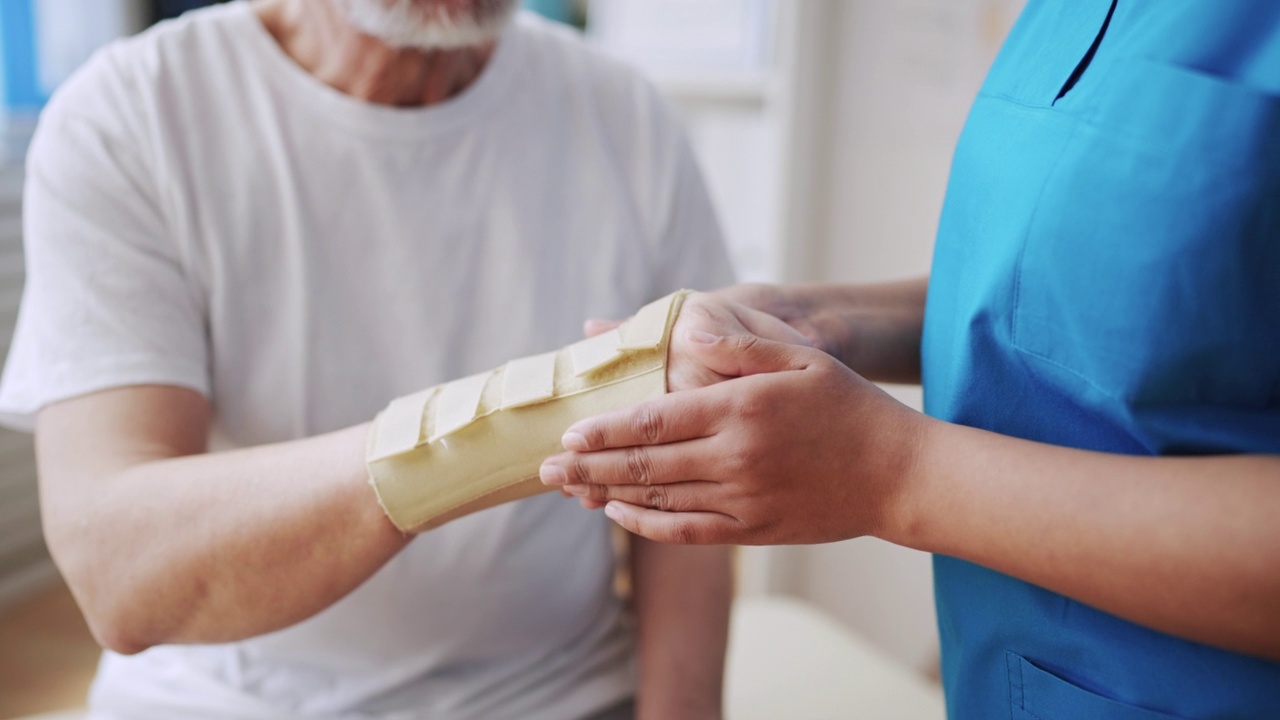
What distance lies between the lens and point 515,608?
3.32 feet

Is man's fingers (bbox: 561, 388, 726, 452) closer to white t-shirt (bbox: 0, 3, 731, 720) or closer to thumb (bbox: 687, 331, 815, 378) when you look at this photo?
thumb (bbox: 687, 331, 815, 378)

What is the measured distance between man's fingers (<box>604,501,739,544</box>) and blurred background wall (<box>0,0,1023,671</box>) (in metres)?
1.33

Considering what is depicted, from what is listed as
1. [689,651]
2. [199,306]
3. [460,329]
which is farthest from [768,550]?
[199,306]

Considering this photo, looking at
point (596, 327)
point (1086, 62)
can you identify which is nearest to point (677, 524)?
point (596, 327)

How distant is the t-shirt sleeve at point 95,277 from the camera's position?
33.1 inches

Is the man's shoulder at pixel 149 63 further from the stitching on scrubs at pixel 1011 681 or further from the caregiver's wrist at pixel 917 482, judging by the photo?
the stitching on scrubs at pixel 1011 681

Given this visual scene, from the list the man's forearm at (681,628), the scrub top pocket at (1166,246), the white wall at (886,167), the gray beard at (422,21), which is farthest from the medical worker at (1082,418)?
the white wall at (886,167)

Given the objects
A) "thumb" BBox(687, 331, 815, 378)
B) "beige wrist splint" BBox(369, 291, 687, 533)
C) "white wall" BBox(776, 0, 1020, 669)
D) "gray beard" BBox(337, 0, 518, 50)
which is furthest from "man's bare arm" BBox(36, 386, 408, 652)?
"white wall" BBox(776, 0, 1020, 669)

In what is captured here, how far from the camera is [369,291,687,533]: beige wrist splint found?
28.1 inches

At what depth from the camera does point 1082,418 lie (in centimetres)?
61

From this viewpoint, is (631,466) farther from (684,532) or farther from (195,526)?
(195,526)

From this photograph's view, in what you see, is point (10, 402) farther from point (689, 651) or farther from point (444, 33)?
point (689, 651)

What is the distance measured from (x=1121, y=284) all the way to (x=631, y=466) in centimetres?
30

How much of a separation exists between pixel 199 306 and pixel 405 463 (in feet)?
1.11
